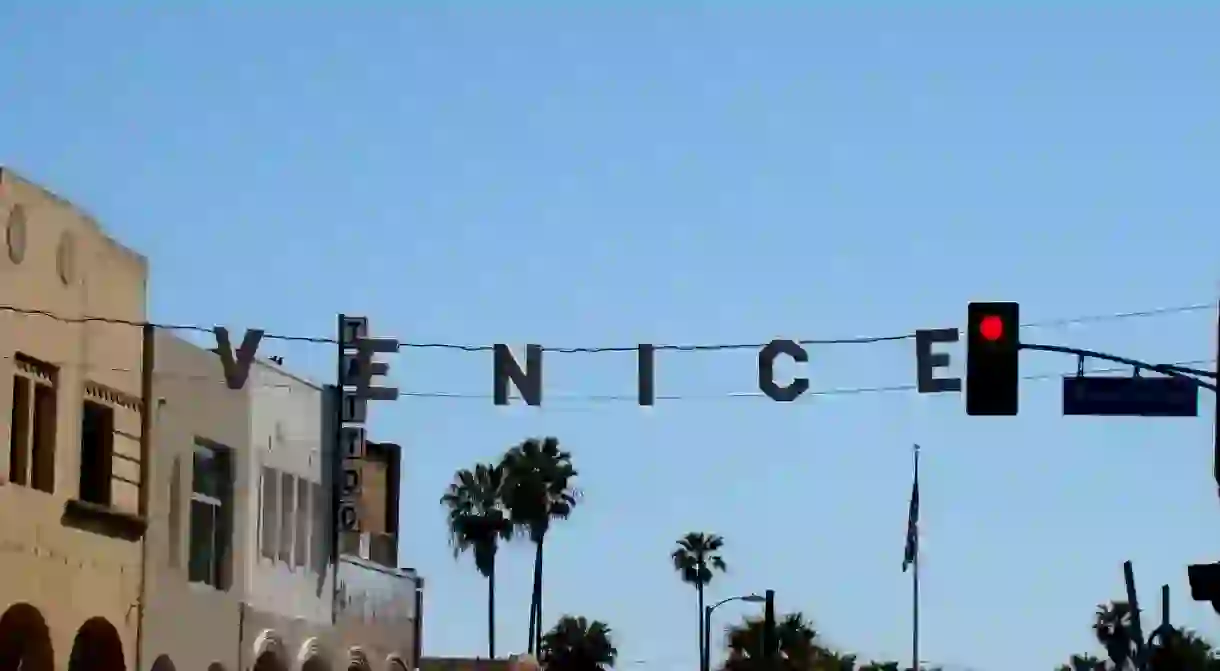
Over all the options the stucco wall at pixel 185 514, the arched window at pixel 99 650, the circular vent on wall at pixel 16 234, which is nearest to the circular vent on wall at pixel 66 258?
the circular vent on wall at pixel 16 234

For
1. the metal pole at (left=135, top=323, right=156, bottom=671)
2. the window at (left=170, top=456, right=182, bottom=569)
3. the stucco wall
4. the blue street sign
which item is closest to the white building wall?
the stucco wall

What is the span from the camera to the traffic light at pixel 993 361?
2591cm

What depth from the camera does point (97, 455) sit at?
117 feet

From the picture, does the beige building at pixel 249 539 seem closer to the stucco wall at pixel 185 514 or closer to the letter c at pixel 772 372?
the stucco wall at pixel 185 514

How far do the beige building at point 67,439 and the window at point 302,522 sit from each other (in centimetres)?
735

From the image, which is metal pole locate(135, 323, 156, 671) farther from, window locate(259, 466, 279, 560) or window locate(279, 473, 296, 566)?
window locate(279, 473, 296, 566)

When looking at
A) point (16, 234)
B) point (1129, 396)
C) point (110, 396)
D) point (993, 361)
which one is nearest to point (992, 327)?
point (993, 361)

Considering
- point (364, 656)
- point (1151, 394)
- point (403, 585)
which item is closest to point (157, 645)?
point (364, 656)

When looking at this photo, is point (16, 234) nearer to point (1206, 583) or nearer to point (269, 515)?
Result: point (269, 515)

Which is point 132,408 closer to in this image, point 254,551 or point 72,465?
point 72,465

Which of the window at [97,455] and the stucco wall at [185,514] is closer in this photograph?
the window at [97,455]

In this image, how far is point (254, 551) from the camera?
41219 millimetres

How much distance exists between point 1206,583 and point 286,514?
21309 millimetres

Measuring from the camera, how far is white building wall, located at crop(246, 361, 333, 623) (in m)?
41.3
